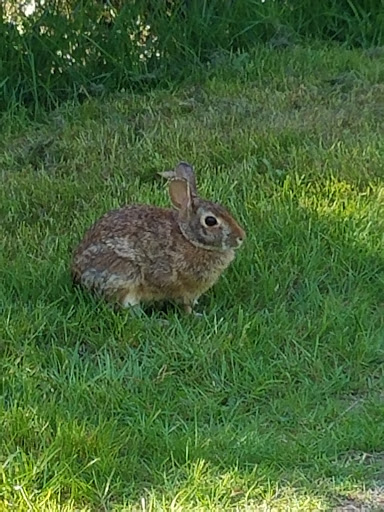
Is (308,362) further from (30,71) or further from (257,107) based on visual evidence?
(30,71)

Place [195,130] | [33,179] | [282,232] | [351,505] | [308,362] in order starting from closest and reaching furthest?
[351,505] < [308,362] < [282,232] < [33,179] < [195,130]

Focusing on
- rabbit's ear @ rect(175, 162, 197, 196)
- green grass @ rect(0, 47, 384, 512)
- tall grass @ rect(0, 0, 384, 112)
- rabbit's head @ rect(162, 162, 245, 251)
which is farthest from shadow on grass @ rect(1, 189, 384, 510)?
tall grass @ rect(0, 0, 384, 112)

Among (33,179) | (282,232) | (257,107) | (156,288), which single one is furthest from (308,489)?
(257,107)

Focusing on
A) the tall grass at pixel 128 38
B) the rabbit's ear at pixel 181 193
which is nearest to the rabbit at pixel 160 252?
the rabbit's ear at pixel 181 193

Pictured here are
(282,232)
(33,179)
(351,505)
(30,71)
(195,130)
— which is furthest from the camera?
(30,71)

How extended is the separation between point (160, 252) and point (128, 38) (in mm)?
2948

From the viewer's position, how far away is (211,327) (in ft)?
15.4

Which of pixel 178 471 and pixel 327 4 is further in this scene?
pixel 327 4

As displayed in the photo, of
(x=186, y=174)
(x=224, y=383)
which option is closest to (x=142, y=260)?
(x=186, y=174)

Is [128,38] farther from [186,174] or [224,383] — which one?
[224,383]

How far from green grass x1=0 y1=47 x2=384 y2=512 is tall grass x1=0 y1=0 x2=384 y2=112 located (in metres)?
0.27

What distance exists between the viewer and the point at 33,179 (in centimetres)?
620

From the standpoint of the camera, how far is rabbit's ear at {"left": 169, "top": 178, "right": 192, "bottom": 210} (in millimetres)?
4879

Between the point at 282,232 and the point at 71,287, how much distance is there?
3.45 feet
